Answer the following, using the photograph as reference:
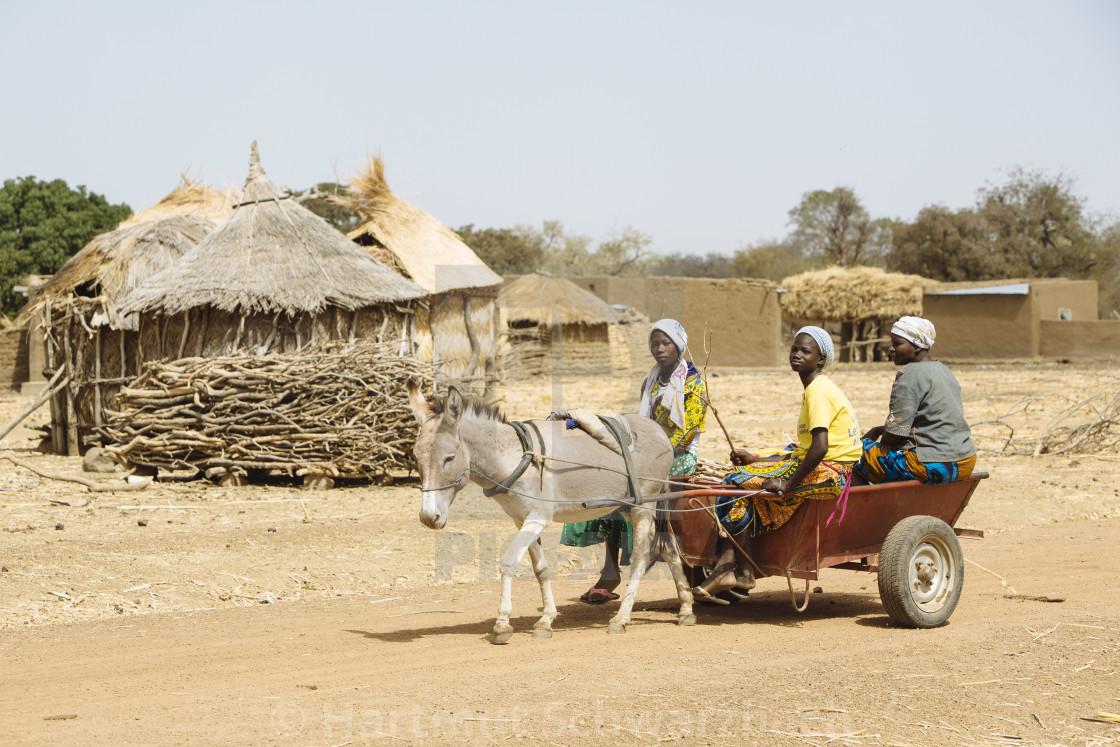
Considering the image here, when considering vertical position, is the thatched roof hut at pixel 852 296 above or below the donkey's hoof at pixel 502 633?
above

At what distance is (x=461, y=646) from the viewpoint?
18.4 feet

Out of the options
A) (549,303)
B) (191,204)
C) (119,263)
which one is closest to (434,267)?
(191,204)

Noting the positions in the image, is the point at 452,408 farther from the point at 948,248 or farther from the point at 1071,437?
the point at 948,248

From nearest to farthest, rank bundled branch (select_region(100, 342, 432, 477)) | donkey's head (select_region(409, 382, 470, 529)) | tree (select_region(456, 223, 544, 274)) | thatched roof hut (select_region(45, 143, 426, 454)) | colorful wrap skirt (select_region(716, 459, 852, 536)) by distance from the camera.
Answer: donkey's head (select_region(409, 382, 470, 529))
colorful wrap skirt (select_region(716, 459, 852, 536))
bundled branch (select_region(100, 342, 432, 477))
thatched roof hut (select_region(45, 143, 426, 454))
tree (select_region(456, 223, 544, 274))

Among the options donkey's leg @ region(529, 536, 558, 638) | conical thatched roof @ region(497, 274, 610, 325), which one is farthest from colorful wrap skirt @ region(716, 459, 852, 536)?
conical thatched roof @ region(497, 274, 610, 325)

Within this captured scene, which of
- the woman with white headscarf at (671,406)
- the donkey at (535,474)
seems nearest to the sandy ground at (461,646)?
the donkey at (535,474)

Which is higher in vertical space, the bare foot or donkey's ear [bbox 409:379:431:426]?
donkey's ear [bbox 409:379:431:426]

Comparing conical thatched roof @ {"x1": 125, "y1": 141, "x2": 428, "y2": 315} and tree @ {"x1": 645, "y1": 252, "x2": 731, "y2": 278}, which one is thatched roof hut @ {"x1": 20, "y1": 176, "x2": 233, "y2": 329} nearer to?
conical thatched roof @ {"x1": 125, "y1": 141, "x2": 428, "y2": 315}

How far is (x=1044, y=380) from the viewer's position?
2539 cm

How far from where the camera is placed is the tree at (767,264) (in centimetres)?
6556

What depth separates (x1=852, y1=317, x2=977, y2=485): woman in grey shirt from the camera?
234 inches

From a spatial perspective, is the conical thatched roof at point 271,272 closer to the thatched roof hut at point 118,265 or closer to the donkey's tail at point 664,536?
the thatched roof hut at point 118,265

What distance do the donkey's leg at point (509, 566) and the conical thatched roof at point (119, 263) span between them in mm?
10621

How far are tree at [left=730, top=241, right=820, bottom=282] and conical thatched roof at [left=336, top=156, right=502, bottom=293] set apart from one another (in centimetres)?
4564
